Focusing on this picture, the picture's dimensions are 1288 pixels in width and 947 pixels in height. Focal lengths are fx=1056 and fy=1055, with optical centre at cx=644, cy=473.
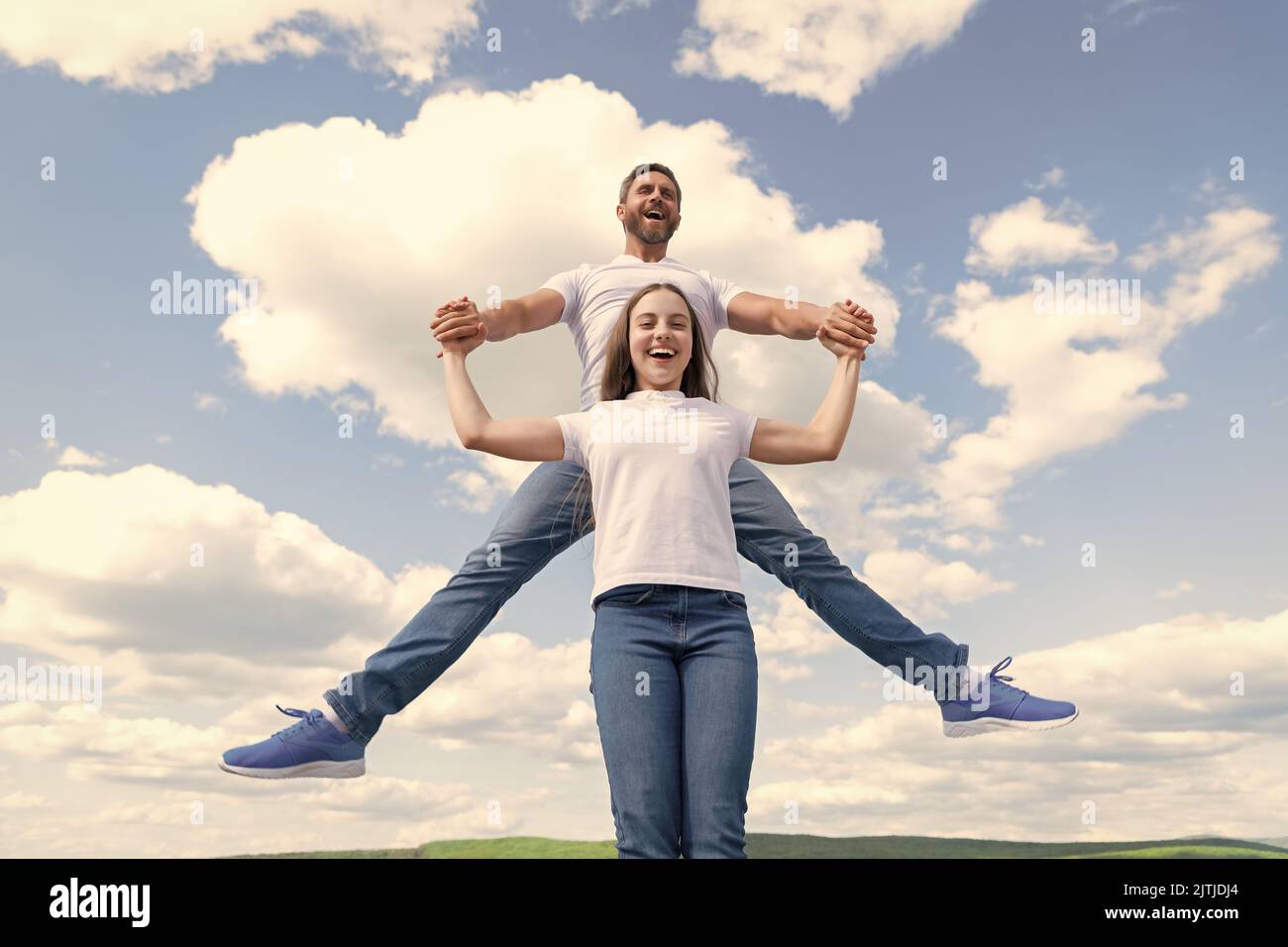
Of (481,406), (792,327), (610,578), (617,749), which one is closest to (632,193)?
(792,327)

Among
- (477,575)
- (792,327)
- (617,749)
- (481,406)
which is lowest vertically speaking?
(617,749)

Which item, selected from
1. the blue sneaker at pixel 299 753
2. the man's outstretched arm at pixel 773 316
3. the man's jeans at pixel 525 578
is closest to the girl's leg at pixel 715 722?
the man's jeans at pixel 525 578

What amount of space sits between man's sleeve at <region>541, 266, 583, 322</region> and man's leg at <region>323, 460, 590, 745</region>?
3.40 ft

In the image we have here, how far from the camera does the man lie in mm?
5750

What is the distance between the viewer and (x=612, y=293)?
6.23 meters

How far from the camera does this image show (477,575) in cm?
580

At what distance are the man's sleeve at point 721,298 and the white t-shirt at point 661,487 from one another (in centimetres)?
263

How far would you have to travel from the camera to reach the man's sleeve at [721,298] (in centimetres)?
655

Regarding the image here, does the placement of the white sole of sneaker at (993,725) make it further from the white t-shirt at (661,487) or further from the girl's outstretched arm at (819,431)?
the white t-shirt at (661,487)

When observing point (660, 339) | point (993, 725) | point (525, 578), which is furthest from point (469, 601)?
point (993, 725)
